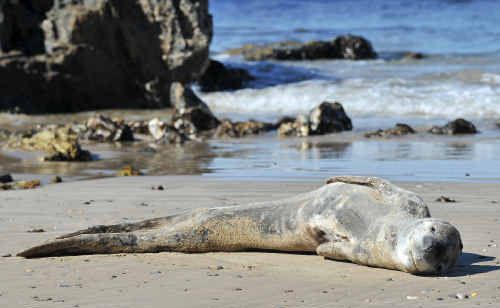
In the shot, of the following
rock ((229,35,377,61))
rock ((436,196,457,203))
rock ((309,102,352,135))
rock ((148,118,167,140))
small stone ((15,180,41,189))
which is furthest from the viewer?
rock ((229,35,377,61))

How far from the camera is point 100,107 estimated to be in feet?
53.9

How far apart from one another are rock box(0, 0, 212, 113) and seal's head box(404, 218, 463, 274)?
1247cm

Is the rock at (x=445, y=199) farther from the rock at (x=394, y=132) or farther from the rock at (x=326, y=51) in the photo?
the rock at (x=326, y=51)

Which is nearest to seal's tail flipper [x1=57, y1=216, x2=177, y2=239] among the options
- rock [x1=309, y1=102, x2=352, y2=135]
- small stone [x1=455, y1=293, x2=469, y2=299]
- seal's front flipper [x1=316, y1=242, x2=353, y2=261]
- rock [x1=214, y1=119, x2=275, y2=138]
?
seal's front flipper [x1=316, y1=242, x2=353, y2=261]

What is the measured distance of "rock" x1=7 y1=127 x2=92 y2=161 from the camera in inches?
402

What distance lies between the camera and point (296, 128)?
510 inches

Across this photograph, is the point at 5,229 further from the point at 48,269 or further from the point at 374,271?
the point at 374,271

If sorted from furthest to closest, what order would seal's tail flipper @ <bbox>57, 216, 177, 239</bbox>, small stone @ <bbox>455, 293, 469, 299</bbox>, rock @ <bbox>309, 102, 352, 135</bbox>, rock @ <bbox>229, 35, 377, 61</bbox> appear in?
1. rock @ <bbox>229, 35, 377, 61</bbox>
2. rock @ <bbox>309, 102, 352, 135</bbox>
3. seal's tail flipper @ <bbox>57, 216, 177, 239</bbox>
4. small stone @ <bbox>455, 293, 469, 299</bbox>

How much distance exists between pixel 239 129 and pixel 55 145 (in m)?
3.31

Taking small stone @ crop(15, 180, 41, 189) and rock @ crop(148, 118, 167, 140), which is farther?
rock @ crop(148, 118, 167, 140)

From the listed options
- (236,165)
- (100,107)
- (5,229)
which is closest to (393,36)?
(100,107)

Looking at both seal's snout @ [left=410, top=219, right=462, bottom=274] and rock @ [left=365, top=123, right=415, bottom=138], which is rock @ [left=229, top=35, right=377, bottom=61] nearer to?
rock @ [left=365, top=123, right=415, bottom=138]

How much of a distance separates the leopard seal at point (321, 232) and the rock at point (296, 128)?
25.1 ft

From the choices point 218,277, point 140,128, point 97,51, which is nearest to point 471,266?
point 218,277
